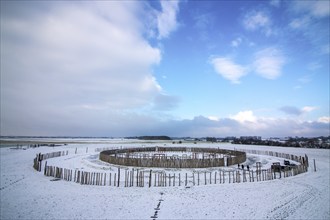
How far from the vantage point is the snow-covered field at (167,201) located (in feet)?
40.7

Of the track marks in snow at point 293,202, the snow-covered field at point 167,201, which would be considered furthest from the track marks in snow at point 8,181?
the track marks in snow at point 293,202

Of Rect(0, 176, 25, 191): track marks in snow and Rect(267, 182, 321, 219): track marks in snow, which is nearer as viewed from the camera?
Rect(267, 182, 321, 219): track marks in snow

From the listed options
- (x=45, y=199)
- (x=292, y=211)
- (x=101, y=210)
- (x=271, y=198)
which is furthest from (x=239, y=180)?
(x=45, y=199)

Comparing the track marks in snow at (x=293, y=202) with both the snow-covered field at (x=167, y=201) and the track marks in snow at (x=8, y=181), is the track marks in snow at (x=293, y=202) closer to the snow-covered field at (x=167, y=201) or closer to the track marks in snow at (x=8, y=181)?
the snow-covered field at (x=167, y=201)

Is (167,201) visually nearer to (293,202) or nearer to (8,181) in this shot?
(293,202)

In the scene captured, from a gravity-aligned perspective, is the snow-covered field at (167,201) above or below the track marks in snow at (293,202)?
below

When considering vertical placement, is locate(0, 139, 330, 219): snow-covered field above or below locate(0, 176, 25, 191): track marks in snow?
above

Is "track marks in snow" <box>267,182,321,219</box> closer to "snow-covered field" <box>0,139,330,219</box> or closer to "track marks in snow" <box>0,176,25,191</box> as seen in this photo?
"snow-covered field" <box>0,139,330,219</box>

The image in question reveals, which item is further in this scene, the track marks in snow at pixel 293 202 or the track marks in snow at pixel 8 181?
the track marks in snow at pixel 8 181

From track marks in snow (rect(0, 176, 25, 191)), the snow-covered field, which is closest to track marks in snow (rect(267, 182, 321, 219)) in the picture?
the snow-covered field

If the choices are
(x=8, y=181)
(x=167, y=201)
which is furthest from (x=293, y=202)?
(x=8, y=181)

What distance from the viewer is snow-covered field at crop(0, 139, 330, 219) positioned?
40.7ft

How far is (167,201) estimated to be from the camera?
14750 mm

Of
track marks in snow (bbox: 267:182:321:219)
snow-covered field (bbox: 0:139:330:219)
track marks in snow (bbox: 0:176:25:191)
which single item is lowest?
track marks in snow (bbox: 0:176:25:191)
